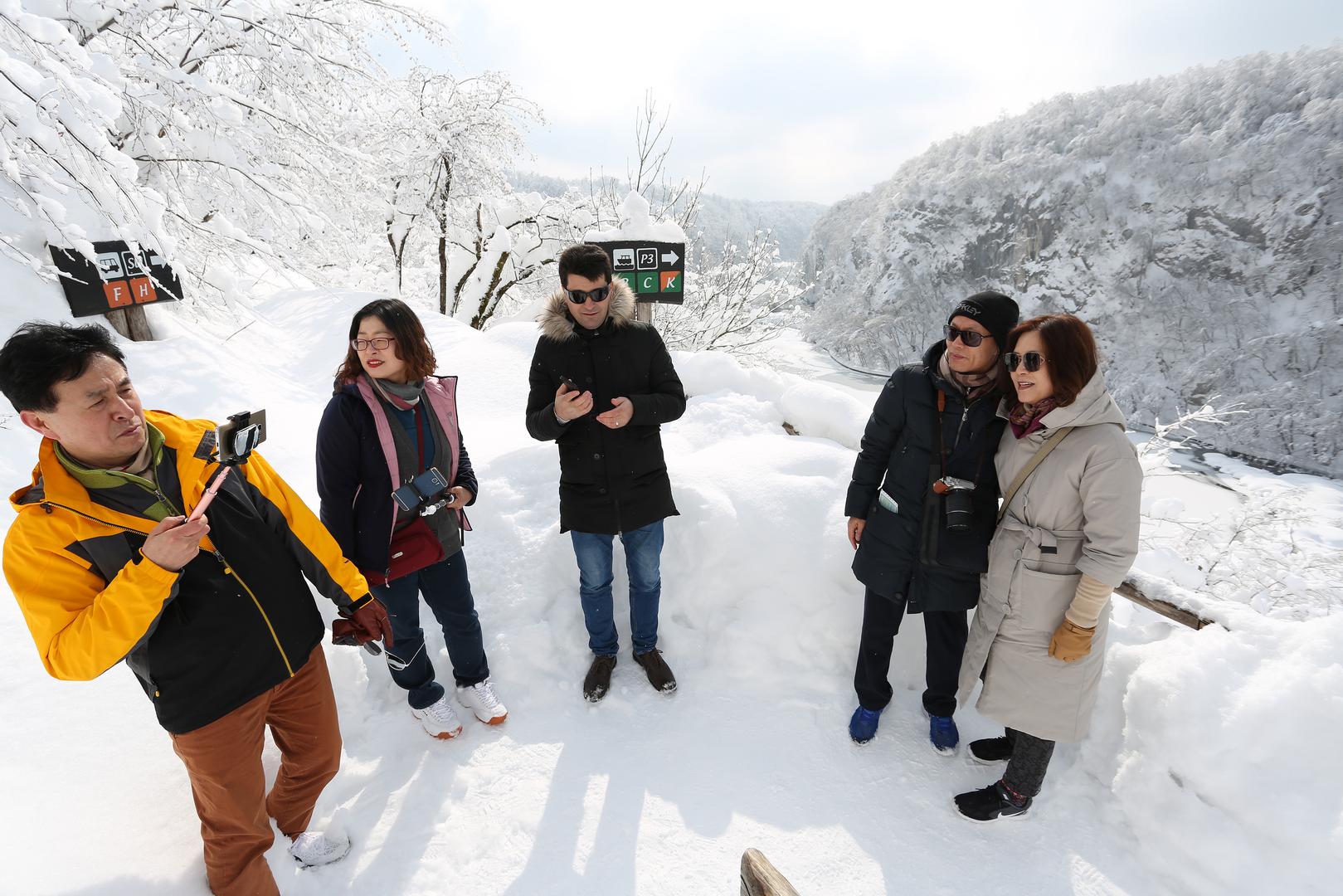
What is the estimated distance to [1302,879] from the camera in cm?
171

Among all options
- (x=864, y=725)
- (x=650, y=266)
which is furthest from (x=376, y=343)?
(x=650, y=266)

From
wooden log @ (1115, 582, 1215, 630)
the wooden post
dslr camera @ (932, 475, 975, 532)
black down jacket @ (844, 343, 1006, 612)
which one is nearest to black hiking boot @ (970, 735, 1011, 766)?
black down jacket @ (844, 343, 1006, 612)

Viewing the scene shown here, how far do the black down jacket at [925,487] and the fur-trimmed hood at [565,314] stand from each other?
1.15 meters

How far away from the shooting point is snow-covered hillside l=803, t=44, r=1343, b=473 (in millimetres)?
29656

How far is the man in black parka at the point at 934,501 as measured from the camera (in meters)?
2.04

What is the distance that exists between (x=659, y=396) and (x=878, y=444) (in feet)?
3.17

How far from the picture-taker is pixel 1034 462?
1.89m

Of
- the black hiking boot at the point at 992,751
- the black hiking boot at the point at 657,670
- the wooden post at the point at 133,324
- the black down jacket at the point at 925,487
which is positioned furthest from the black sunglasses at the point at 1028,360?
the wooden post at the point at 133,324

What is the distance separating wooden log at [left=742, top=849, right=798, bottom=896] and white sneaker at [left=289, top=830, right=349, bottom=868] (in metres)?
1.61

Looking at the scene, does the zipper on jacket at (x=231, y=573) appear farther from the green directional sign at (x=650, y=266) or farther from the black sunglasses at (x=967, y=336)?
the green directional sign at (x=650, y=266)

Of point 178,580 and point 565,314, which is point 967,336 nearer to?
point 565,314

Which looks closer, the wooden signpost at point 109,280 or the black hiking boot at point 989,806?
Result: the black hiking boot at point 989,806

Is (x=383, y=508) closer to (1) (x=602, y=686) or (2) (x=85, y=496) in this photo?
(2) (x=85, y=496)

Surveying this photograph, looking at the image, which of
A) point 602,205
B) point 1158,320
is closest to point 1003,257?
point 1158,320
